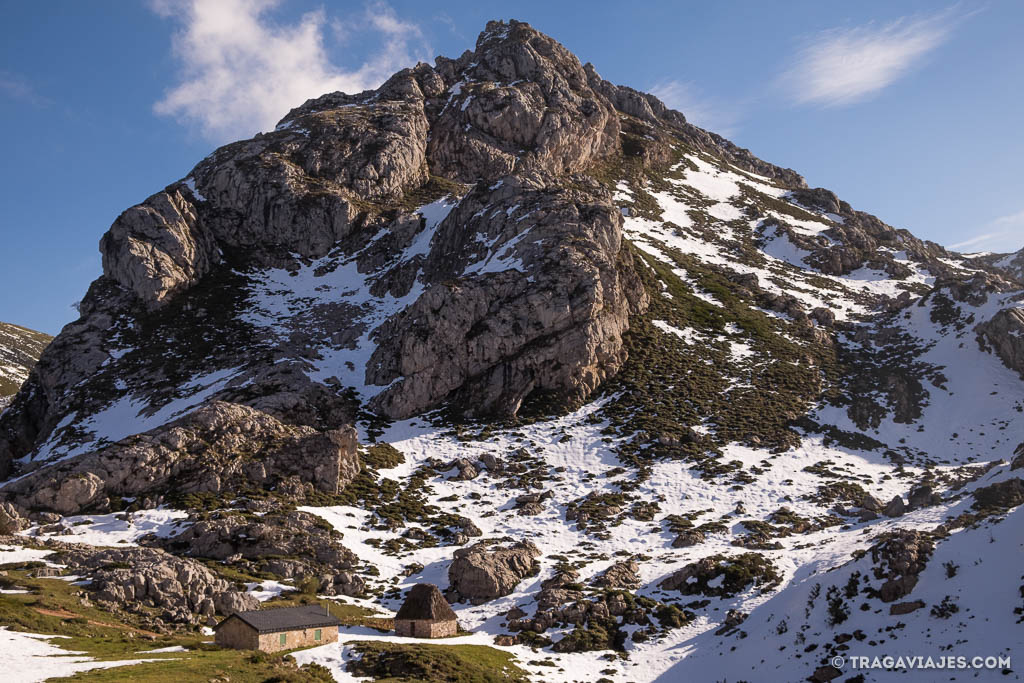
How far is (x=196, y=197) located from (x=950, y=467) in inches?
5312

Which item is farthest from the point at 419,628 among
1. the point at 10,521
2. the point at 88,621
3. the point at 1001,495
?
the point at 1001,495

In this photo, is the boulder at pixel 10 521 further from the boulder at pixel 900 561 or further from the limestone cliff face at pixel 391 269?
the boulder at pixel 900 561

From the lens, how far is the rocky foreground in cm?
4988

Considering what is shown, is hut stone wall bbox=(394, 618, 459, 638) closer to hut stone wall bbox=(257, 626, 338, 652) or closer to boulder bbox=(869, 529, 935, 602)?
hut stone wall bbox=(257, 626, 338, 652)

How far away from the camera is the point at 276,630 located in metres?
41.9

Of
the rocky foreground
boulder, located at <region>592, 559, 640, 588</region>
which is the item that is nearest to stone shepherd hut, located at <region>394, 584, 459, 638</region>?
the rocky foreground

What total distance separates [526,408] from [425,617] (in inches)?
1826

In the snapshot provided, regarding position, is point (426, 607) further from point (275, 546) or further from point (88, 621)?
point (88, 621)

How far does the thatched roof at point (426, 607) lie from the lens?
4953cm

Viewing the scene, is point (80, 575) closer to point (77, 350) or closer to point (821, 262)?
point (77, 350)

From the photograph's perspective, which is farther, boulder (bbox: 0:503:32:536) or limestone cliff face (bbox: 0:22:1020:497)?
limestone cliff face (bbox: 0:22:1020:497)

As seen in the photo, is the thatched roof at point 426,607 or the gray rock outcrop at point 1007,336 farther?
the gray rock outcrop at point 1007,336

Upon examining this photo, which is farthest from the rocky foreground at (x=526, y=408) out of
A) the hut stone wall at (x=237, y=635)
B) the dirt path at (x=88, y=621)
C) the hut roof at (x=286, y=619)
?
the hut stone wall at (x=237, y=635)

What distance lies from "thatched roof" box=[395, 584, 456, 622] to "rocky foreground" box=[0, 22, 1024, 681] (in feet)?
16.9
